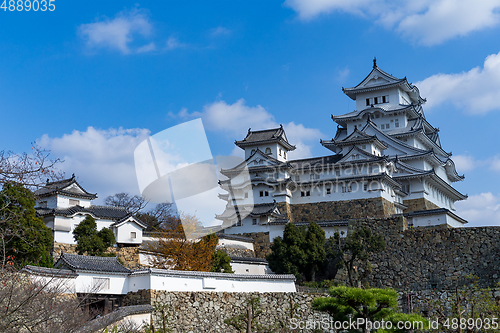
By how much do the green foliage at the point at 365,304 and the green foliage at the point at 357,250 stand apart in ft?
33.2

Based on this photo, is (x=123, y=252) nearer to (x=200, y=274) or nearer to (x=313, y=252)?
(x=200, y=274)

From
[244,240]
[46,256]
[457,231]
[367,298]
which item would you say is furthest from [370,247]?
[46,256]

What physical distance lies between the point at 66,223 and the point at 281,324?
1410cm

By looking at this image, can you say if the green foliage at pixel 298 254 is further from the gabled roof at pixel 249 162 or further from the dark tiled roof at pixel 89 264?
the gabled roof at pixel 249 162

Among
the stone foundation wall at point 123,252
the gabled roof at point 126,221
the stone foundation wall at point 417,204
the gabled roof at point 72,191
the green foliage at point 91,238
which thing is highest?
the gabled roof at point 72,191

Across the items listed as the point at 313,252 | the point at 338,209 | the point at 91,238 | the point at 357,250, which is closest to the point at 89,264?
the point at 91,238

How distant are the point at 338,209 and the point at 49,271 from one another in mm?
20814

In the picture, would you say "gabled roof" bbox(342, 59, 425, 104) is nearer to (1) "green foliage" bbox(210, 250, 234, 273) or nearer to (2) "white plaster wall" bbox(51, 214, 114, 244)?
(1) "green foliage" bbox(210, 250, 234, 273)

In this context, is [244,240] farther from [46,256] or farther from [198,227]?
[46,256]

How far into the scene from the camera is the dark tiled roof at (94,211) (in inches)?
1070

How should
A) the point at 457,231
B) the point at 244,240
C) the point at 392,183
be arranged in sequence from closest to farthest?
the point at 457,231 < the point at 244,240 < the point at 392,183

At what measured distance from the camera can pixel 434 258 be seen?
2588 centimetres

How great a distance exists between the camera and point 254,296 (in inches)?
788

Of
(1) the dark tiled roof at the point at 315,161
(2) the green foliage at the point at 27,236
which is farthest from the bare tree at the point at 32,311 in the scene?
(1) the dark tiled roof at the point at 315,161
